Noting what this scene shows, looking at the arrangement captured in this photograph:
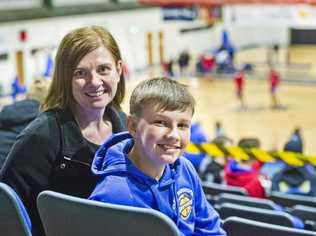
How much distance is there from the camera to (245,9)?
2023cm

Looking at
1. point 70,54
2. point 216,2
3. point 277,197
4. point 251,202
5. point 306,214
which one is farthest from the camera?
point 216,2

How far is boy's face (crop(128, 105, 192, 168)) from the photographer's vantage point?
6.64ft

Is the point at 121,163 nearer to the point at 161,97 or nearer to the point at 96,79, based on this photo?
the point at 161,97

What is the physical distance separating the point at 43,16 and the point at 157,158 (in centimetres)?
2185

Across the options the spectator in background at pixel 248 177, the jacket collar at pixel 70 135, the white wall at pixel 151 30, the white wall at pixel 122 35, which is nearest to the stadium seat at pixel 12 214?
the jacket collar at pixel 70 135

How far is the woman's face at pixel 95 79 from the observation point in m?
2.44

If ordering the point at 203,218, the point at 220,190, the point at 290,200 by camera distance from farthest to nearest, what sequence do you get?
the point at 220,190
the point at 290,200
the point at 203,218

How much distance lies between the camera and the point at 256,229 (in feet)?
11.2

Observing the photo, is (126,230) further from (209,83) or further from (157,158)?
(209,83)

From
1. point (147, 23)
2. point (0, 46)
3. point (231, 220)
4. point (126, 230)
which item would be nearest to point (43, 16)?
point (0, 46)

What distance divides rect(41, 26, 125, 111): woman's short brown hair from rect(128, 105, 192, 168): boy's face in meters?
0.46

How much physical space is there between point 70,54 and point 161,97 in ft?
1.79

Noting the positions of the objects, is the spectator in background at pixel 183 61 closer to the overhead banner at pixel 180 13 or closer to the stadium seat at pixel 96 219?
the overhead banner at pixel 180 13

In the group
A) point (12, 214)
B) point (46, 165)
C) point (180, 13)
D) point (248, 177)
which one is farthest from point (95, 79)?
point (180, 13)
